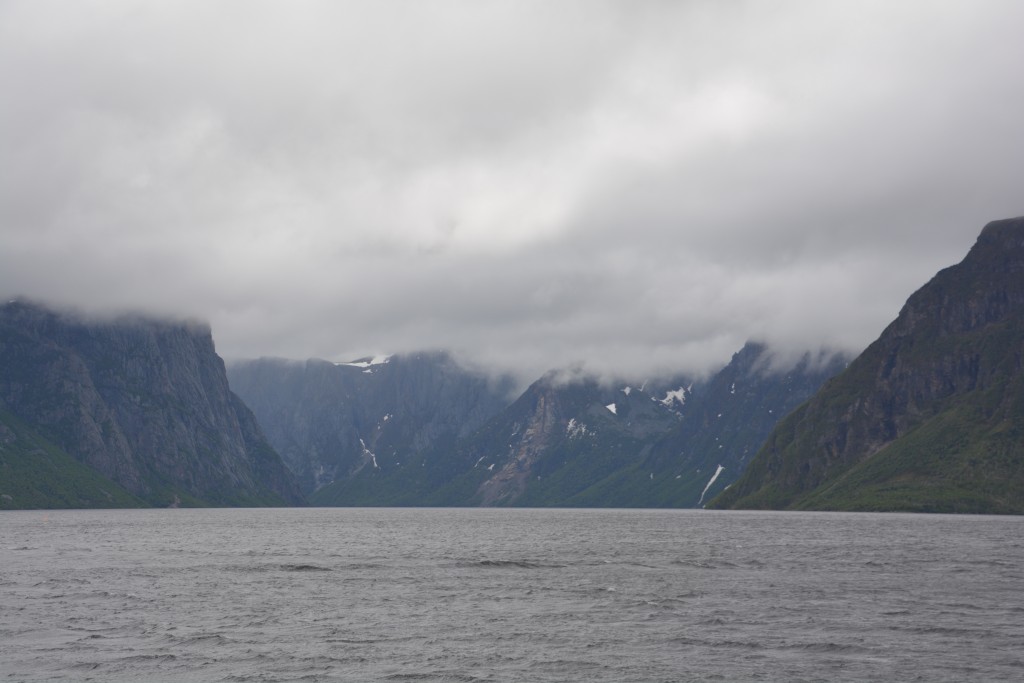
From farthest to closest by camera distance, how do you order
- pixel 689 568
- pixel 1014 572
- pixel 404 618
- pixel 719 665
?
pixel 689 568 → pixel 1014 572 → pixel 404 618 → pixel 719 665

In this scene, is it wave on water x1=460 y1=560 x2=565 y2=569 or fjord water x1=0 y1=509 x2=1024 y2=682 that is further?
wave on water x1=460 y1=560 x2=565 y2=569

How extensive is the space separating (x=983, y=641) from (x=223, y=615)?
211 feet

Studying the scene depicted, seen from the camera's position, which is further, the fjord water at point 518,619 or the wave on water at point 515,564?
the wave on water at point 515,564

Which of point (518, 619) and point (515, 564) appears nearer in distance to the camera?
point (518, 619)

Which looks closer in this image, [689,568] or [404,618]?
[404,618]

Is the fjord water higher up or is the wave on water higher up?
the fjord water

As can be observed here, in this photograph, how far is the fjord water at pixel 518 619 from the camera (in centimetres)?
6569

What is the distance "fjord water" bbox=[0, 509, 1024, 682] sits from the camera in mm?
65688

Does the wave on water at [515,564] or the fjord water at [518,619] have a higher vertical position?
the fjord water at [518,619]

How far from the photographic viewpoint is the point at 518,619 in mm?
88188

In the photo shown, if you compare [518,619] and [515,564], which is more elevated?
[518,619]

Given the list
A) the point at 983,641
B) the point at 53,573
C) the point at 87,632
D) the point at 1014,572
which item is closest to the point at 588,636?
the point at 983,641

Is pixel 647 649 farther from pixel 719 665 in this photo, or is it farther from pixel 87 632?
pixel 87 632

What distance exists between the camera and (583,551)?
580ft
